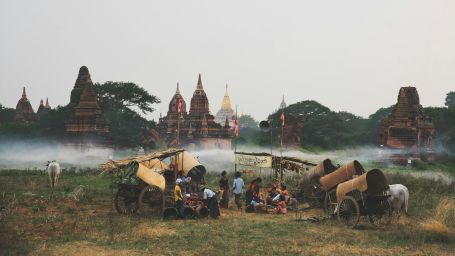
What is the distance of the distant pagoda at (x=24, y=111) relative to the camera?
74812 millimetres

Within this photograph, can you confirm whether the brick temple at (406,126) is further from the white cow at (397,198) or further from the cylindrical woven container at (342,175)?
the white cow at (397,198)

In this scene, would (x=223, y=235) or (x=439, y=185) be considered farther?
(x=439, y=185)

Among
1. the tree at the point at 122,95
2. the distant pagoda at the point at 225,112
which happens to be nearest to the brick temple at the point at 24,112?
the tree at the point at 122,95

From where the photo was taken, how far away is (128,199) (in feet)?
53.0

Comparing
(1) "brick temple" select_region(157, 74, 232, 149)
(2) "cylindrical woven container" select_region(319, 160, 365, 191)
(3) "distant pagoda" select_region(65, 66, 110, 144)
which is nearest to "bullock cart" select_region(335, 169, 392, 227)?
(2) "cylindrical woven container" select_region(319, 160, 365, 191)

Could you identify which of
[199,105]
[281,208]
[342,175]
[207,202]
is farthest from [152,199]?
[199,105]

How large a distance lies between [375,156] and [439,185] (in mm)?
19051

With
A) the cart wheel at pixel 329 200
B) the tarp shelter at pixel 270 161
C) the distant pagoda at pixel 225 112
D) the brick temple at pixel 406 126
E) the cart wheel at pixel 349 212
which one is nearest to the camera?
the cart wheel at pixel 349 212

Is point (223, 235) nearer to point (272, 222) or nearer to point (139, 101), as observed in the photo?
point (272, 222)

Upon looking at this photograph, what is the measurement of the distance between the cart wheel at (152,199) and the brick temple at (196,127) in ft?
134

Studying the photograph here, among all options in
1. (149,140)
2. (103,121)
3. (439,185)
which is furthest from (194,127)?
(439,185)

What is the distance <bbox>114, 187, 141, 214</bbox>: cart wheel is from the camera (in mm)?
16047

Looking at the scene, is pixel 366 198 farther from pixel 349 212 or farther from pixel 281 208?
pixel 281 208

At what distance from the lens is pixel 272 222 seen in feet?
50.6
